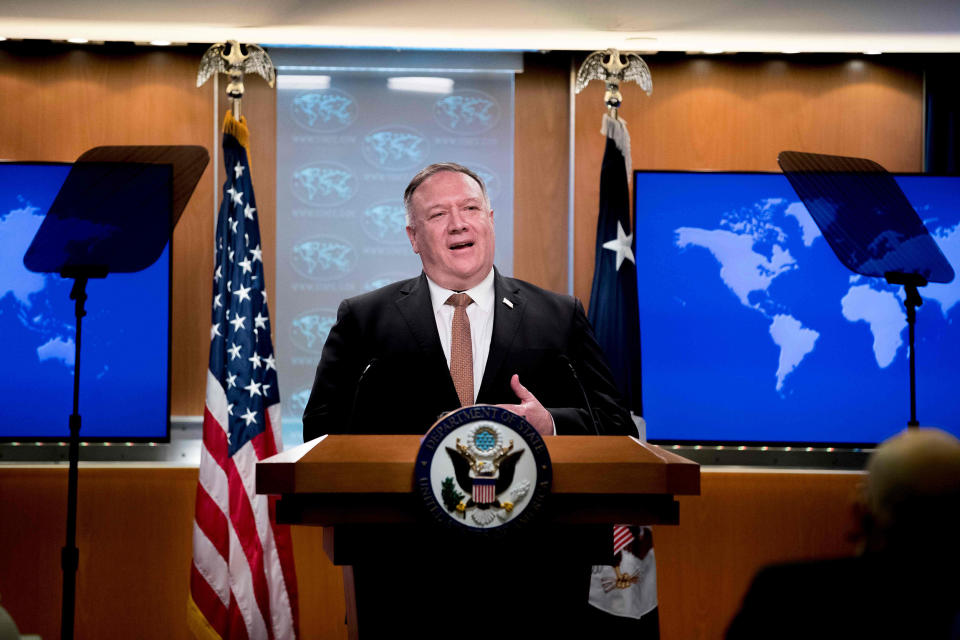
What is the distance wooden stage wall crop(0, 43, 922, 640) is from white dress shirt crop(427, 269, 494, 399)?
2119 millimetres

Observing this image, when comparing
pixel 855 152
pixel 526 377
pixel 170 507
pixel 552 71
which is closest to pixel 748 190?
pixel 855 152

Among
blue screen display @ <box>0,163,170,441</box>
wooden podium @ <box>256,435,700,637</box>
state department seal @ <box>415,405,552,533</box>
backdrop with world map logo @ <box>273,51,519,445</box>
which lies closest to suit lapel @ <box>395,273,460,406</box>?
wooden podium @ <box>256,435,700,637</box>

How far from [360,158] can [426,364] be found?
258 centimetres

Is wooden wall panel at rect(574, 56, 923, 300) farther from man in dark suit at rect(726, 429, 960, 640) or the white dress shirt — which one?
man in dark suit at rect(726, 429, 960, 640)

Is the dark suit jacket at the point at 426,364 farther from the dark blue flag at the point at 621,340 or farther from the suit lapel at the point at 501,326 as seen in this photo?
the dark blue flag at the point at 621,340

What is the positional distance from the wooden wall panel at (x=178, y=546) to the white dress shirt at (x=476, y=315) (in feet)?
6.97

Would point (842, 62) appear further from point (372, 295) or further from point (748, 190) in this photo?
point (372, 295)

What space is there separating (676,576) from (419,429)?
2.48 m

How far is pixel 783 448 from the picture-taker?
4426mm

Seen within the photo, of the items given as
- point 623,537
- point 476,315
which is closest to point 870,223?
point 623,537

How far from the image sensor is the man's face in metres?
2.46

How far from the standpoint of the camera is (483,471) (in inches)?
56.2

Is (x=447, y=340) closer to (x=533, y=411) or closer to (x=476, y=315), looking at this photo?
(x=476, y=315)

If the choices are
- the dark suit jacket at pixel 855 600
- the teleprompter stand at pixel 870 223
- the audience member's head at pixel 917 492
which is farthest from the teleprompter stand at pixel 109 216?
the audience member's head at pixel 917 492
